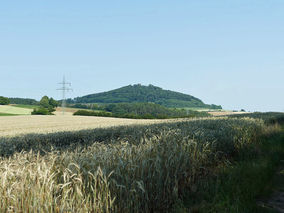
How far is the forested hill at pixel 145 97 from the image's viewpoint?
135875 mm

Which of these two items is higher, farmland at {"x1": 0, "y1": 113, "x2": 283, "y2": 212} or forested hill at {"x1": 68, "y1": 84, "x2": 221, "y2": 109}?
forested hill at {"x1": 68, "y1": 84, "x2": 221, "y2": 109}

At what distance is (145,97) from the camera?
476 feet

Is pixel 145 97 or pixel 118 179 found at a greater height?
pixel 145 97

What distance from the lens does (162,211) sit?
3.45 metres

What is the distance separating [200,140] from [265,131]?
23.7 ft

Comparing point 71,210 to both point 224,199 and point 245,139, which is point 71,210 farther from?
point 245,139

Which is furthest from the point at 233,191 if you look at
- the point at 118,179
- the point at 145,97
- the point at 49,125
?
the point at 145,97

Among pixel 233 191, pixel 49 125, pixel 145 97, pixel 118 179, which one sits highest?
pixel 145 97

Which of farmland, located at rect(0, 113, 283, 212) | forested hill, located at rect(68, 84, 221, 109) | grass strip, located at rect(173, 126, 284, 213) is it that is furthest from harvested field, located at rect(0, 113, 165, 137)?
forested hill, located at rect(68, 84, 221, 109)

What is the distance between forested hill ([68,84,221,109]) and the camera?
13588cm

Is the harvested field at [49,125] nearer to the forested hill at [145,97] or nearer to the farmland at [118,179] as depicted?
the farmland at [118,179]

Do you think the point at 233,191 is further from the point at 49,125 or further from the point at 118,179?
the point at 49,125

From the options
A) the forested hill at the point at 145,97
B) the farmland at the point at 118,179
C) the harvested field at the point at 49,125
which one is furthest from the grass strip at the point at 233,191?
the forested hill at the point at 145,97

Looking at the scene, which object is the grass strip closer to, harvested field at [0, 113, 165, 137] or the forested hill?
harvested field at [0, 113, 165, 137]
